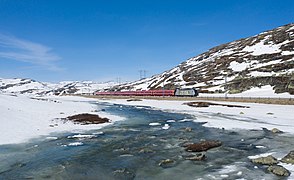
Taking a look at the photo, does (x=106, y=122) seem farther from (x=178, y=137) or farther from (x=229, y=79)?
(x=229, y=79)

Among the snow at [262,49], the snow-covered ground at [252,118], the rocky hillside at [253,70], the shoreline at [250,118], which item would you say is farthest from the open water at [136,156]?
the snow at [262,49]

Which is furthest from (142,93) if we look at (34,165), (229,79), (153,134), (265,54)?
(34,165)

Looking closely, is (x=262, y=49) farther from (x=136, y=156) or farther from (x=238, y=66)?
(x=136, y=156)

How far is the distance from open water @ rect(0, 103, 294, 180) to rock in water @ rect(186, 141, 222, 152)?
1.79ft

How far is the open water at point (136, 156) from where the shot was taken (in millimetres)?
13094

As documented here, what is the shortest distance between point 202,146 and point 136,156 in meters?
5.20

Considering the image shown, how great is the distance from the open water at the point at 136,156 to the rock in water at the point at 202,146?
0.55 m

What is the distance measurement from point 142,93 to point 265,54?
58818mm

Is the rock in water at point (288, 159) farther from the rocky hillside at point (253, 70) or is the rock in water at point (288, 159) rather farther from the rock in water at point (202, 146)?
the rocky hillside at point (253, 70)

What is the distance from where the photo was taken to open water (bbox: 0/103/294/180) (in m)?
13.1

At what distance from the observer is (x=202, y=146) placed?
61.3 feet

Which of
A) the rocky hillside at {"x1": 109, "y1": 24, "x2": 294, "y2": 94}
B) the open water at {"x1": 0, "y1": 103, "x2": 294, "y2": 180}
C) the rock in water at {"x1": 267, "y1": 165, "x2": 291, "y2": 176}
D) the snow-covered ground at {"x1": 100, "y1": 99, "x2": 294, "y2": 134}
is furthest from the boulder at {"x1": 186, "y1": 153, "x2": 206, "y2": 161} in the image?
the rocky hillside at {"x1": 109, "y1": 24, "x2": 294, "y2": 94}

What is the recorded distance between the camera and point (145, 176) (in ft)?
42.0

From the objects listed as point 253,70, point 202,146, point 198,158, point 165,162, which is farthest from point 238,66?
point 165,162
